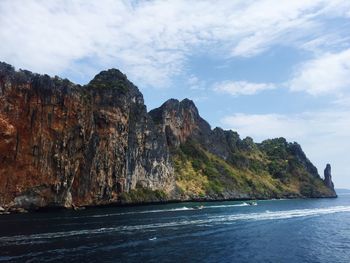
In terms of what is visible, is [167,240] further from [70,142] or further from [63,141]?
[70,142]

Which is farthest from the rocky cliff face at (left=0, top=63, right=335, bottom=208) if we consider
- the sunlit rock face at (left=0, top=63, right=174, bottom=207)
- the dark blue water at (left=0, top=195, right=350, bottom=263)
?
the dark blue water at (left=0, top=195, right=350, bottom=263)

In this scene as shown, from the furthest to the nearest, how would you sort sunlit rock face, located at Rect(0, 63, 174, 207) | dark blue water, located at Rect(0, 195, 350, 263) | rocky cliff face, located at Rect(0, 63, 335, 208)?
rocky cliff face, located at Rect(0, 63, 335, 208), sunlit rock face, located at Rect(0, 63, 174, 207), dark blue water, located at Rect(0, 195, 350, 263)

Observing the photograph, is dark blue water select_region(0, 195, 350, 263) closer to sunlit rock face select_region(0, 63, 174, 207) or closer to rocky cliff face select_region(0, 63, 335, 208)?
rocky cliff face select_region(0, 63, 335, 208)

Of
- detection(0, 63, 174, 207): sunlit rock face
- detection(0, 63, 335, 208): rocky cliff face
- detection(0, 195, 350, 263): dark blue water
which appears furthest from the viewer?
detection(0, 63, 335, 208): rocky cliff face

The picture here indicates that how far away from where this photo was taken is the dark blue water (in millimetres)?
58188

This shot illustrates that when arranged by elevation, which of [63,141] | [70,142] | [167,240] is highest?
[70,142]

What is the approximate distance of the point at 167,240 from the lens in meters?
71.3

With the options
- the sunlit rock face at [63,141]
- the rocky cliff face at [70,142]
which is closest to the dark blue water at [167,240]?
the rocky cliff face at [70,142]

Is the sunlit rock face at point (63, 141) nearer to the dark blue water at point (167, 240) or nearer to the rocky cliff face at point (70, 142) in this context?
the rocky cliff face at point (70, 142)

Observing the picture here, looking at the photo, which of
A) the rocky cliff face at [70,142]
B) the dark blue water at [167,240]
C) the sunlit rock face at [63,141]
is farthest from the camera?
the rocky cliff face at [70,142]

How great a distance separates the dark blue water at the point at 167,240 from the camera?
58.2 metres

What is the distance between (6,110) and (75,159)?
78.1 feet

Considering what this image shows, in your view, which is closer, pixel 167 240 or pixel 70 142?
pixel 167 240

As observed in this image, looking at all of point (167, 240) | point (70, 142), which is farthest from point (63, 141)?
point (167, 240)
